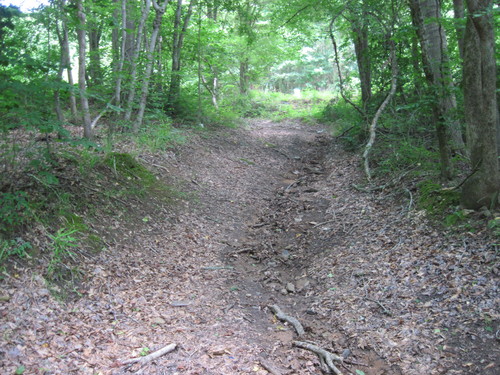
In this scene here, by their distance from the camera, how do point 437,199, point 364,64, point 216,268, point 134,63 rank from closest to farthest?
point 216,268
point 437,199
point 134,63
point 364,64

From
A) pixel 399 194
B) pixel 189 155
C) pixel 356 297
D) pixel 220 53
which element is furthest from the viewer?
pixel 220 53

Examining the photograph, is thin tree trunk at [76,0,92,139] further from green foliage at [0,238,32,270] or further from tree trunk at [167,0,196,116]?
tree trunk at [167,0,196,116]

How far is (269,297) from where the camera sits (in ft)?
17.2

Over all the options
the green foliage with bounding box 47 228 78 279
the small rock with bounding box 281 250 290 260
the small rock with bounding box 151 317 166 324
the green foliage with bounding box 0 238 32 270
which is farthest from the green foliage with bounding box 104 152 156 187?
the small rock with bounding box 151 317 166 324

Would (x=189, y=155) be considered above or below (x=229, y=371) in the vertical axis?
Result: above

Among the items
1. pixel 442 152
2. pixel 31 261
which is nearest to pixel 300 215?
pixel 442 152

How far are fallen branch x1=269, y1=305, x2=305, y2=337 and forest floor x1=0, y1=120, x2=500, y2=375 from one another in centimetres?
8

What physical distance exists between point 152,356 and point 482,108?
516 cm

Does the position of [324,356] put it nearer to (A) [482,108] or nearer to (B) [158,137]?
(A) [482,108]

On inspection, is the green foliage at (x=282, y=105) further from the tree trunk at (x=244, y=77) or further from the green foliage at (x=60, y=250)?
the green foliage at (x=60, y=250)

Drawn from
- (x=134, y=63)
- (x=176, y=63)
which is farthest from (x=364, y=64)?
(x=134, y=63)

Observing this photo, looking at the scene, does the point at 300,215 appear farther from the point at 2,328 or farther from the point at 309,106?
the point at 309,106

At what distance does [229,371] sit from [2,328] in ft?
7.12

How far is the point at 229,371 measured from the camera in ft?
12.0
